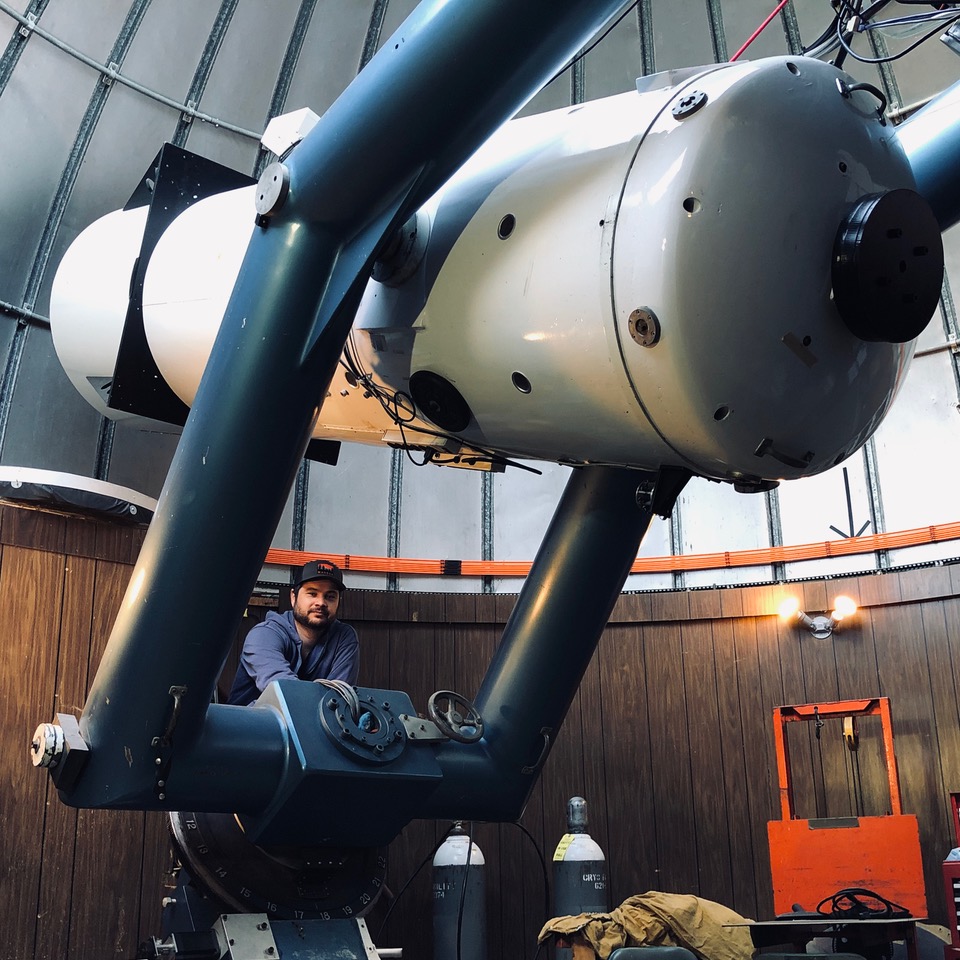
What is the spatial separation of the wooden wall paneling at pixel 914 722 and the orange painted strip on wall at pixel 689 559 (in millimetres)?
463

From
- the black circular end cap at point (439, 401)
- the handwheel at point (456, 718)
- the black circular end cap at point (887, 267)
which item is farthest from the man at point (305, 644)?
the black circular end cap at point (887, 267)

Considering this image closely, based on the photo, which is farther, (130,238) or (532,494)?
(532,494)

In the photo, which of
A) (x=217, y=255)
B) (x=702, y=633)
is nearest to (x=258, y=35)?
(x=217, y=255)

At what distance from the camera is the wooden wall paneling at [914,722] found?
6664 millimetres

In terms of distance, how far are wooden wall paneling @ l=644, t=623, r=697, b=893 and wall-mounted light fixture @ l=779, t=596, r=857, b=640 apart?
0.81 meters

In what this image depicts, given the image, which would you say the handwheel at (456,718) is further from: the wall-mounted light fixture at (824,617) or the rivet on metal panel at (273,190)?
the wall-mounted light fixture at (824,617)

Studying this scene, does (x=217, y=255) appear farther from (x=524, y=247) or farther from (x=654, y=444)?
(x=654, y=444)

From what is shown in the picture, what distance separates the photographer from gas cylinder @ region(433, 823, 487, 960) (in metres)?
6.37

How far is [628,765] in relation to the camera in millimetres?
7406

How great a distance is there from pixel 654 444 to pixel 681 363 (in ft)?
Answer: 0.86

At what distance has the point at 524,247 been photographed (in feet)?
7.87

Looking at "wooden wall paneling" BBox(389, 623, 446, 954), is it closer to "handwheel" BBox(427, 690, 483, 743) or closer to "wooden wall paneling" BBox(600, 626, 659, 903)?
"wooden wall paneling" BBox(600, 626, 659, 903)

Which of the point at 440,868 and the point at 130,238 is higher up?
the point at 130,238

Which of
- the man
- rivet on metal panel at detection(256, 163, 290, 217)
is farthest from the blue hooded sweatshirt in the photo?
rivet on metal panel at detection(256, 163, 290, 217)
